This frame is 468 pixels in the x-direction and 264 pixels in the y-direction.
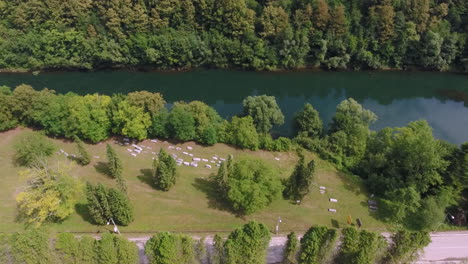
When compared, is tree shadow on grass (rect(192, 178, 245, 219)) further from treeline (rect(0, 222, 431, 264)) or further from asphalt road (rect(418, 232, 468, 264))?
asphalt road (rect(418, 232, 468, 264))

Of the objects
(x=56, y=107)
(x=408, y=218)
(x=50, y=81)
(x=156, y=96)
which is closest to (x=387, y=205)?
(x=408, y=218)

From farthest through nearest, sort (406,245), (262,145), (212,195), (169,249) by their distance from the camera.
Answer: (262,145) < (212,195) < (406,245) < (169,249)

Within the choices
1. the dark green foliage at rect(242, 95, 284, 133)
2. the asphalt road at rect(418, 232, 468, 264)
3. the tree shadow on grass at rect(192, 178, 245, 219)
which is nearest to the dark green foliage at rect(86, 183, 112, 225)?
the tree shadow on grass at rect(192, 178, 245, 219)

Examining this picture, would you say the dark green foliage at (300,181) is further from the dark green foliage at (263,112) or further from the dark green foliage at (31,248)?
the dark green foliage at (31,248)

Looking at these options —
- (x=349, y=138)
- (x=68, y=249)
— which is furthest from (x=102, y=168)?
(x=349, y=138)

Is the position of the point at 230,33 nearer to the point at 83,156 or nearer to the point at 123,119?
the point at 123,119

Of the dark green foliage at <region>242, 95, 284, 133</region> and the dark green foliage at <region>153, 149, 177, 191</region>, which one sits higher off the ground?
the dark green foliage at <region>242, 95, 284, 133</region>
